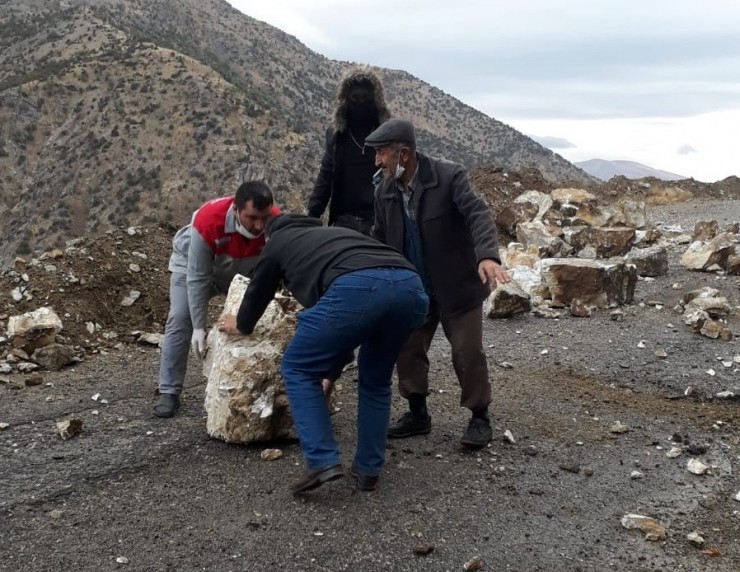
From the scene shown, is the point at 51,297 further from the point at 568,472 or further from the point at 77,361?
the point at 568,472

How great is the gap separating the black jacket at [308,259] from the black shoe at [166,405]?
54.6 inches

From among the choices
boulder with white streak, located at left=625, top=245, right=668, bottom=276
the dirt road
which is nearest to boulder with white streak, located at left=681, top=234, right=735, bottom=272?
boulder with white streak, located at left=625, top=245, right=668, bottom=276

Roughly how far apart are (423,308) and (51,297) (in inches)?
176

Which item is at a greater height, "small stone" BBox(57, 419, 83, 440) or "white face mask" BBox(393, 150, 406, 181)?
"white face mask" BBox(393, 150, 406, 181)

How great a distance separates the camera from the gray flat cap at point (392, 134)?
3631 mm

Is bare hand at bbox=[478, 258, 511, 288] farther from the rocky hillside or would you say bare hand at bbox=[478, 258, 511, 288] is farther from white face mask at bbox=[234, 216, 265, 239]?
the rocky hillside

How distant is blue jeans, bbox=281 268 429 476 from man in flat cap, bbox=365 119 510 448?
23.1 inches

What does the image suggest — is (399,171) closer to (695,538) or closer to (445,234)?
(445,234)


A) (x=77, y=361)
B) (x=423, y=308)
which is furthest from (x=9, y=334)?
(x=423, y=308)

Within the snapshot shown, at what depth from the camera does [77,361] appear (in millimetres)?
5855

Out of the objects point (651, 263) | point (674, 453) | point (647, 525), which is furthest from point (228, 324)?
point (651, 263)

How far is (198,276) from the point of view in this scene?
433cm

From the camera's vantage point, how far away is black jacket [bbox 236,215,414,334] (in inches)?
128

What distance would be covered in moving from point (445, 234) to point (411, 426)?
1.18 m
